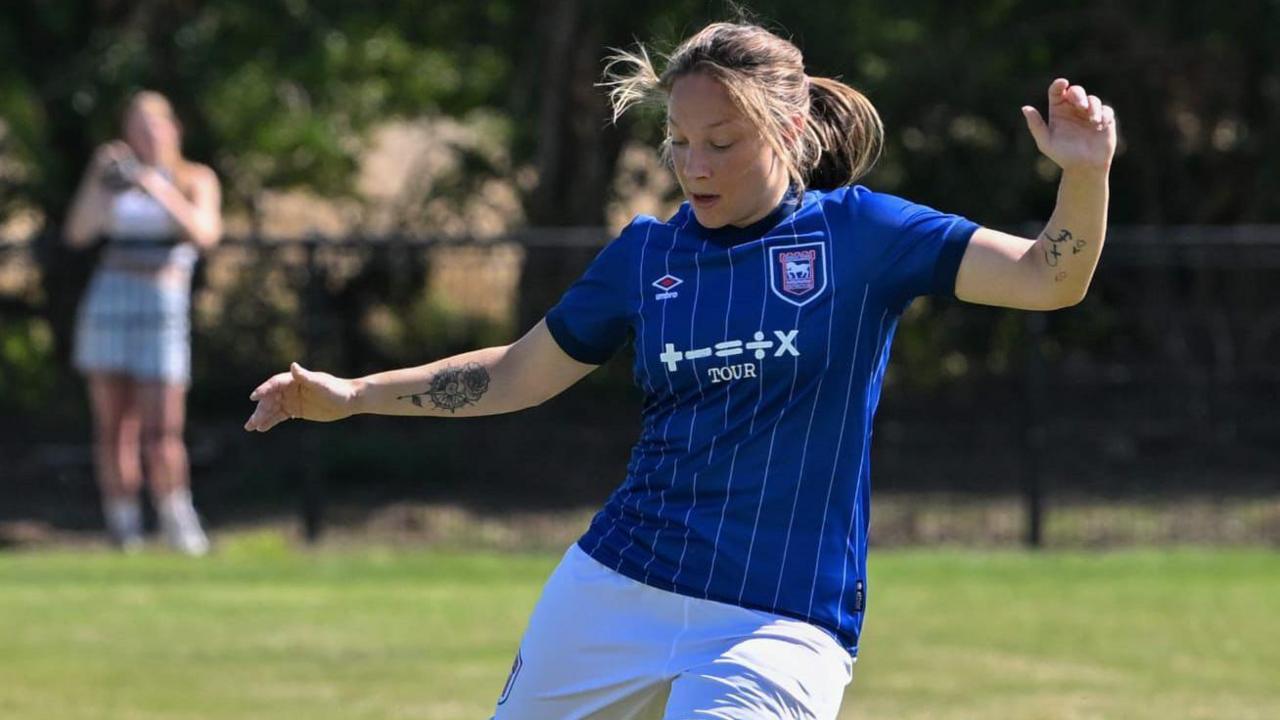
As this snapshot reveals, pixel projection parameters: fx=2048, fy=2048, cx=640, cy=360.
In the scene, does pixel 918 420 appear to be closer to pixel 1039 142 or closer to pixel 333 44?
pixel 333 44

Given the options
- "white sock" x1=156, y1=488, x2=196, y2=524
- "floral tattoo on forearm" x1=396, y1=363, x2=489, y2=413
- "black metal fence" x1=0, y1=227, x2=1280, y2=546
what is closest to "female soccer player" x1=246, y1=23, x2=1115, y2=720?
"floral tattoo on forearm" x1=396, y1=363, x2=489, y2=413

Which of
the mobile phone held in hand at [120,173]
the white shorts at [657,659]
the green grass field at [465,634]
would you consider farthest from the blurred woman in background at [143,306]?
the white shorts at [657,659]

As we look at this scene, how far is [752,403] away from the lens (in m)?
3.86

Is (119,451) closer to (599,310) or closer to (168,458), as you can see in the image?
(168,458)

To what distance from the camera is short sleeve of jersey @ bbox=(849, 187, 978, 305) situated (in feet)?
12.6

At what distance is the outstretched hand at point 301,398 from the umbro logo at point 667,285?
68cm

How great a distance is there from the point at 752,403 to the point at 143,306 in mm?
8004

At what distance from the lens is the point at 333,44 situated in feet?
47.6

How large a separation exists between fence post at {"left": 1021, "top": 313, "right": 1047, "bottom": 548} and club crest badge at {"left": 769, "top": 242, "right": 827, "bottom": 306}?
787 centimetres

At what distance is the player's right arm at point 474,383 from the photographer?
425 cm

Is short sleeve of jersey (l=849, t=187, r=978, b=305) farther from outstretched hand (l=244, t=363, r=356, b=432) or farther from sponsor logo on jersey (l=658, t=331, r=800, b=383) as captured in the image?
outstretched hand (l=244, t=363, r=356, b=432)

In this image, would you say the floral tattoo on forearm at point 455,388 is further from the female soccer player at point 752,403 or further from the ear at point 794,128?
the ear at point 794,128

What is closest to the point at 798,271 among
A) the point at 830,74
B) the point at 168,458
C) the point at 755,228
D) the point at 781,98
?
the point at 755,228

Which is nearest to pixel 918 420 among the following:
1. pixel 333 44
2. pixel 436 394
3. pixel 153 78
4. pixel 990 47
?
pixel 990 47
